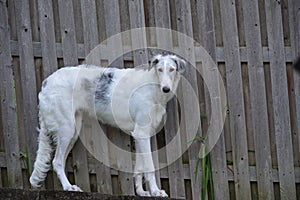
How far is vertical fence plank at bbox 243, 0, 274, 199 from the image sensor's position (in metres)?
6.08

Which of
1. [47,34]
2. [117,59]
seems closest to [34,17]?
[47,34]

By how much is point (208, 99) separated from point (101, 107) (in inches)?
42.7

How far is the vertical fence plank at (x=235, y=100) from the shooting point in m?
6.12

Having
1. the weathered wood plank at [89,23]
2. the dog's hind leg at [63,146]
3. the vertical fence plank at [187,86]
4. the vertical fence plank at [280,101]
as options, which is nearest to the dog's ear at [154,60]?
the vertical fence plank at [187,86]

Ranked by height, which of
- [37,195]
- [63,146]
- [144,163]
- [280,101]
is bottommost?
[37,195]

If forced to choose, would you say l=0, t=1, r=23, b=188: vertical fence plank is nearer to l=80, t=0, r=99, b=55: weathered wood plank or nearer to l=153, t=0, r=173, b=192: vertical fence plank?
l=80, t=0, r=99, b=55: weathered wood plank

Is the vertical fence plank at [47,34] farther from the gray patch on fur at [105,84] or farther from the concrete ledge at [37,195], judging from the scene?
the concrete ledge at [37,195]

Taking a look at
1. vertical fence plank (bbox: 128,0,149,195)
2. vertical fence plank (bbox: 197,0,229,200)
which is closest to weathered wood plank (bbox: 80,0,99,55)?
vertical fence plank (bbox: 128,0,149,195)

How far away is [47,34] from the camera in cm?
650

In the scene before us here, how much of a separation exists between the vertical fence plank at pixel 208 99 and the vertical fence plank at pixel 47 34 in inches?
60.0

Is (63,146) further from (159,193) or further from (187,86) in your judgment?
(187,86)

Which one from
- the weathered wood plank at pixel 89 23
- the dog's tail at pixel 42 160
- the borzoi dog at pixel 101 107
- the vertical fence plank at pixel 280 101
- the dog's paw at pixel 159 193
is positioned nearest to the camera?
the vertical fence plank at pixel 280 101

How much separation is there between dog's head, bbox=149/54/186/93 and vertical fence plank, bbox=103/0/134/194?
457mm

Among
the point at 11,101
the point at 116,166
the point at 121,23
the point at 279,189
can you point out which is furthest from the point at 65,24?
the point at 279,189
